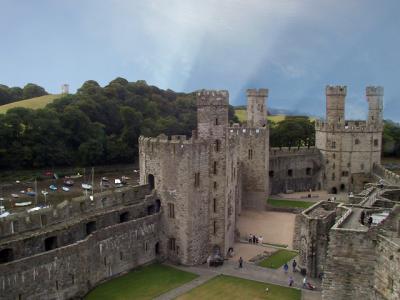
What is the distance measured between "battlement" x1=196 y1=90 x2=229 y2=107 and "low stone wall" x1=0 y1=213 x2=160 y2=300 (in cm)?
→ 824

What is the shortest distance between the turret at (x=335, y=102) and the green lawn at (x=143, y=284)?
32466mm

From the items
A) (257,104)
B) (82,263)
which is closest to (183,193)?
(82,263)

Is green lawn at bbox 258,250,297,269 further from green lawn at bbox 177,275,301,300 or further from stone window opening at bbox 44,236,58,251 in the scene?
A: stone window opening at bbox 44,236,58,251

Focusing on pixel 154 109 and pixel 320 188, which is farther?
pixel 154 109

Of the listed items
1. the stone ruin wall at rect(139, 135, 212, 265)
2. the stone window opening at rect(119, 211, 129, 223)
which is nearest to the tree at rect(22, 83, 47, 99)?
the stone ruin wall at rect(139, 135, 212, 265)

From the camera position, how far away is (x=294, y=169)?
57.3 m

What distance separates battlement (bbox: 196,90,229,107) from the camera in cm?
3275

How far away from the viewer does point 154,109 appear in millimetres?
87375

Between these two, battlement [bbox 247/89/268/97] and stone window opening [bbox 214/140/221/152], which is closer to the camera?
stone window opening [bbox 214/140/221/152]

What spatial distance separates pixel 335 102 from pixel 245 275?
106ft

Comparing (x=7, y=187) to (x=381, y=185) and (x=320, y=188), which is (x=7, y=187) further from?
(x=381, y=185)

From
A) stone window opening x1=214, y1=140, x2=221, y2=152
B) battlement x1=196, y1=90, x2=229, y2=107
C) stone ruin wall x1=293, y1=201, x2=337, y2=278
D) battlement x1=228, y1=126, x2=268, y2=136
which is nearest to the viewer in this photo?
stone ruin wall x1=293, y1=201, x2=337, y2=278

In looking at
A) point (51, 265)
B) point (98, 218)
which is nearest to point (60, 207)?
point (98, 218)

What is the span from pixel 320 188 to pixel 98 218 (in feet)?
113
